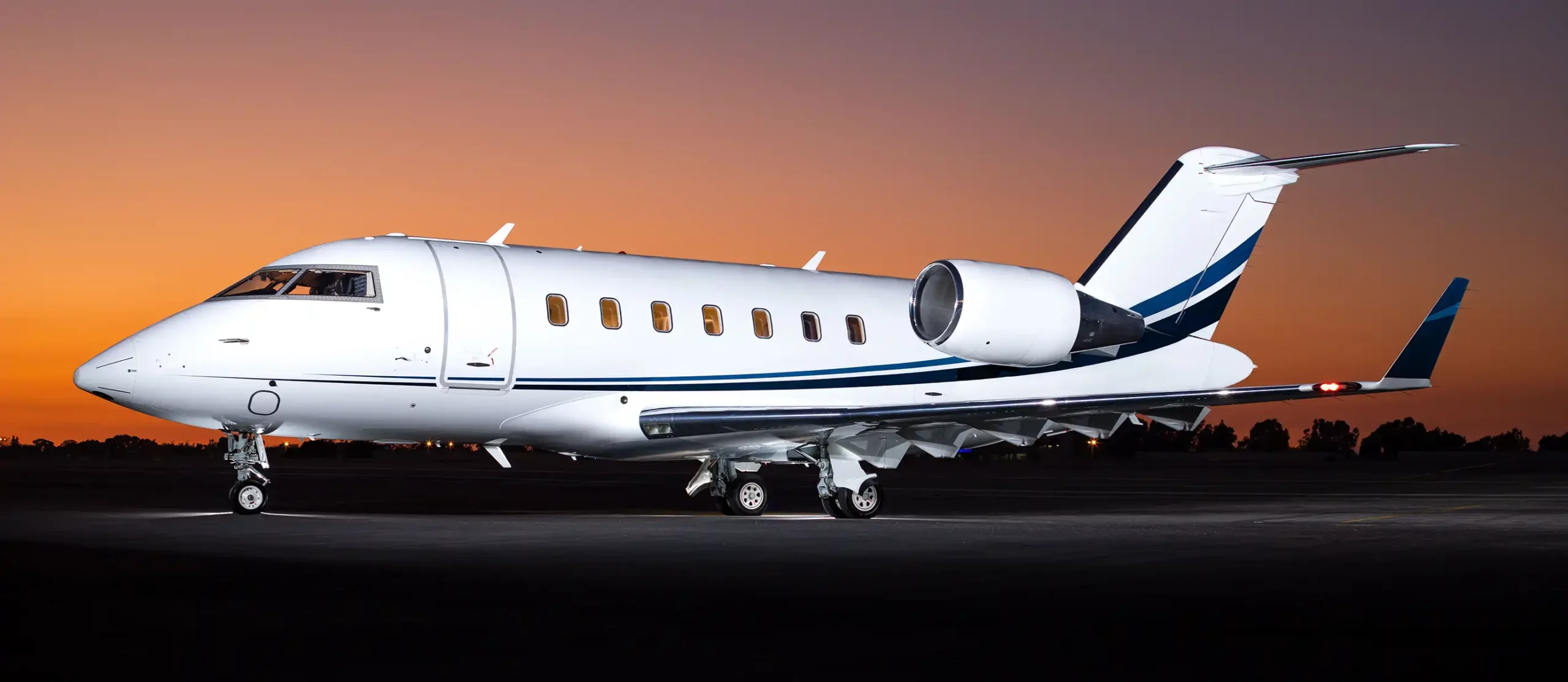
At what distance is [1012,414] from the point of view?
18.8 metres

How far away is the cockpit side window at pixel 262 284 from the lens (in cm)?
1805

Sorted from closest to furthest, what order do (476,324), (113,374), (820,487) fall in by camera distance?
(113,374) < (476,324) < (820,487)

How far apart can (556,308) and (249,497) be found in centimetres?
460

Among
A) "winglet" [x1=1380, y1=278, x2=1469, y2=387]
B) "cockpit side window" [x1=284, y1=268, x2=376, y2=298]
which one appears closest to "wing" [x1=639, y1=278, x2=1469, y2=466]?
"winglet" [x1=1380, y1=278, x2=1469, y2=387]

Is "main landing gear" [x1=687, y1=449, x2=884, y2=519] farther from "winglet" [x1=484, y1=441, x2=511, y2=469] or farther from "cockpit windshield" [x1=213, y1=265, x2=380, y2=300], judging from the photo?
"cockpit windshield" [x1=213, y1=265, x2=380, y2=300]

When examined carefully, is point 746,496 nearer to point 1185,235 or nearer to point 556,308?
point 556,308

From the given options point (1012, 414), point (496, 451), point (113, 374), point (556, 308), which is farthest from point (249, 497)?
point (1012, 414)

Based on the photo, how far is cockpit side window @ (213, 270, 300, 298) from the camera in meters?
18.0

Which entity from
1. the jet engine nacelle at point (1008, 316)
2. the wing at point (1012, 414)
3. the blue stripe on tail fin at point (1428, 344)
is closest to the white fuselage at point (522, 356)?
the wing at point (1012, 414)

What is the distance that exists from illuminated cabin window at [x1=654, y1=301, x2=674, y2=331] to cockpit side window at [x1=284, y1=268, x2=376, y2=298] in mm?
3959

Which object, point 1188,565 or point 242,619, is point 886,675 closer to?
point 242,619

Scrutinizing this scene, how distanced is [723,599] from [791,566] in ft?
8.37

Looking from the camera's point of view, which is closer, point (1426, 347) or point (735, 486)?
point (1426, 347)

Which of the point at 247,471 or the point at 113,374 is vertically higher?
the point at 113,374
